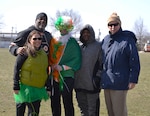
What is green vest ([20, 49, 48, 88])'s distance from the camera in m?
4.65

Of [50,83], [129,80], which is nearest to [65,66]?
[50,83]

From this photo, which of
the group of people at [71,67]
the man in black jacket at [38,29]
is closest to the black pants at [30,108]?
the group of people at [71,67]

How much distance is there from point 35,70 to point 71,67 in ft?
2.29

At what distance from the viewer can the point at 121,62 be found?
4.77m

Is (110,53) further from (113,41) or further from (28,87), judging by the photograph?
(28,87)

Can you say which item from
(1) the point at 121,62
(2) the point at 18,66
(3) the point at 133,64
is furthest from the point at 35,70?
(3) the point at 133,64

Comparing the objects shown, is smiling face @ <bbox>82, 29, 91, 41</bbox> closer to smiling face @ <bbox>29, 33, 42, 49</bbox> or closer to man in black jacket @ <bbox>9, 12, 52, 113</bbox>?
man in black jacket @ <bbox>9, 12, 52, 113</bbox>

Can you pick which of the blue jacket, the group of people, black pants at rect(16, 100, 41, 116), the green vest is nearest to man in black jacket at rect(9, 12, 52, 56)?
the group of people

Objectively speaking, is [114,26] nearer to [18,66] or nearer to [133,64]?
[133,64]

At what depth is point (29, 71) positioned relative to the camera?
467 centimetres

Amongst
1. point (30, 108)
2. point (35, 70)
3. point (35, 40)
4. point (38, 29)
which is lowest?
point (30, 108)

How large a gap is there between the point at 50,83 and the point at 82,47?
0.81 m

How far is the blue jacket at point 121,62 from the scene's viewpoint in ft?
15.4

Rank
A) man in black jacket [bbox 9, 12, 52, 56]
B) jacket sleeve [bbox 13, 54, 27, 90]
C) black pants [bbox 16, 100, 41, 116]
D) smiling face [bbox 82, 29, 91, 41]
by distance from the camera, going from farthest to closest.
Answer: smiling face [bbox 82, 29, 91, 41]
man in black jacket [bbox 9, 12, 52, 56]
black pants [bbox 16, 100, 41, 116]
jacket sleeve [bbox 13, 54, 27, 90]
